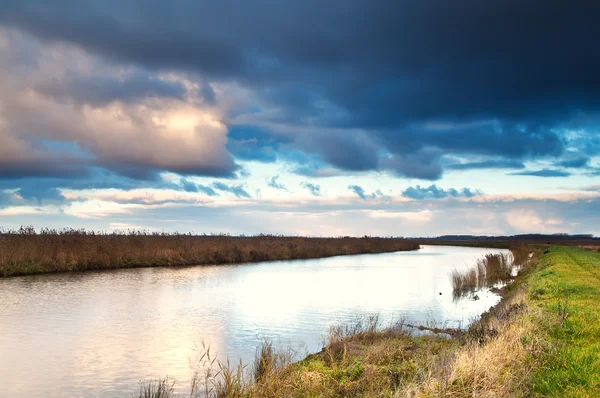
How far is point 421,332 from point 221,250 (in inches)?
1269

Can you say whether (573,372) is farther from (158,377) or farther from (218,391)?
(158,377)

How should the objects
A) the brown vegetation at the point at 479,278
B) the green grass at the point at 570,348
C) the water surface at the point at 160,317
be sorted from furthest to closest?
the brown vegetation at the point at 479,278 < the water surface at the point at 160,317 < the green grass at the point at 570,348

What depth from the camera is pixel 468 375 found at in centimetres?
801

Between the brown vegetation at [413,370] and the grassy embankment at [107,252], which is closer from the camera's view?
the brown vegetation at [413,370]

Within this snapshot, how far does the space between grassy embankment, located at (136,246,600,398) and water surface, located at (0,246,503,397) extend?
200 centimetres

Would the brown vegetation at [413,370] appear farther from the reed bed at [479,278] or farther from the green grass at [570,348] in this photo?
the reed bed at [479,278]

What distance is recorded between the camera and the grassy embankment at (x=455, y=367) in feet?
25.8

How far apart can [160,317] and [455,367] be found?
12127 millimetres

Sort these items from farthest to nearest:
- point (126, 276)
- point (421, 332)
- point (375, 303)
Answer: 1. point (126, 276)
2. point (375, 303)
3. point (421, 332)

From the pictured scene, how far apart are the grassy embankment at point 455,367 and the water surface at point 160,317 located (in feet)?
6.57

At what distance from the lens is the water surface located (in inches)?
453

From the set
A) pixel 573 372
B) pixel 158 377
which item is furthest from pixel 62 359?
pixel 573 372

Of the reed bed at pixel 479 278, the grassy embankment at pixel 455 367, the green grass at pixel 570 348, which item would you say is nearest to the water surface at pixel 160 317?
the reed bed at pixel 479 278

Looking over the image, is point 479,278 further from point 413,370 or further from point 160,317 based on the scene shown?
point 413,370
